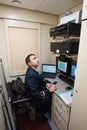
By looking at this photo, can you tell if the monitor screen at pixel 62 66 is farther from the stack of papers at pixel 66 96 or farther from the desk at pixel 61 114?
the stack of papers at pixel 66 96

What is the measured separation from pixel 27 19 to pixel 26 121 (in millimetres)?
2061

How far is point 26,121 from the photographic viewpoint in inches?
69.9

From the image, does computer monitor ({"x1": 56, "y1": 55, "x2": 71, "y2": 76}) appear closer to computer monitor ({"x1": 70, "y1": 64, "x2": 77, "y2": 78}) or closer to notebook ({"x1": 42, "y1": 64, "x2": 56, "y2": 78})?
computer monitor ({"x1": 70, "y1": 64, "x2": 77, "y2": 78})

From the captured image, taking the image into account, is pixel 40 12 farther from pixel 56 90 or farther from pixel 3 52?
pixel 56 90

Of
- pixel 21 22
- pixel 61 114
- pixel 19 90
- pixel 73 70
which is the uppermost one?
pixel 21 22

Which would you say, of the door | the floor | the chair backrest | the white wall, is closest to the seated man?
the chair backrest

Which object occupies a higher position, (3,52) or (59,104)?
(3,52)

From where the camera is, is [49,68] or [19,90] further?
[49,68]

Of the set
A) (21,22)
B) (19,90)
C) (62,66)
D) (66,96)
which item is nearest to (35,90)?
(19,90)

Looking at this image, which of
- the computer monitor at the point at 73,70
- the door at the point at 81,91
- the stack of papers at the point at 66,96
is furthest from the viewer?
the computer monitor at the point at 73,70

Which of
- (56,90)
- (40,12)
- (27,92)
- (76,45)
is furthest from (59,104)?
(40,12)

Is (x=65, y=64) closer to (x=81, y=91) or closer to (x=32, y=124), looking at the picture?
(x=81, y=91)

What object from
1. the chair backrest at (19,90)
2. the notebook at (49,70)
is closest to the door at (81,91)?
the chair backrest at (19,90)

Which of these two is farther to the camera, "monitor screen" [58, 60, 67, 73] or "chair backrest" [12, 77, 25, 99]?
"monitor screen" [58, 60, 67, 73]
